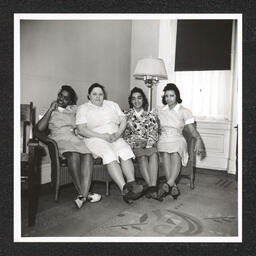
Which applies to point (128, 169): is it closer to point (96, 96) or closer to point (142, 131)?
point (142, 131)

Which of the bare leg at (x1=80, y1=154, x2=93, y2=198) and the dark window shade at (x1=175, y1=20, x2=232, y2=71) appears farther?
the dark window shade at (x1=175, y1=20, x2=232, y2=71)

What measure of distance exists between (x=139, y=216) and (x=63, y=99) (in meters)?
1.23

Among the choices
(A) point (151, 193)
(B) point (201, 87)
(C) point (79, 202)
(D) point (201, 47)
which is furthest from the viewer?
(B) point (201, 87)

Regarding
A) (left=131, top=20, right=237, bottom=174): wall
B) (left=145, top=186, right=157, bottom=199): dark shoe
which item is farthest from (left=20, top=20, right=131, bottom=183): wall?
(left=145, top=186, right=157, bottom=199): dark shoe

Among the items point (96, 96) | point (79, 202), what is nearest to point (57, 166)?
point (79, 202)

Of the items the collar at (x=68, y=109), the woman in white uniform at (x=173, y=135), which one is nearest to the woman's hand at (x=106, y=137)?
the collar at (x=68, y=109)

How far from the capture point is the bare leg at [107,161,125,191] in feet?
8.15

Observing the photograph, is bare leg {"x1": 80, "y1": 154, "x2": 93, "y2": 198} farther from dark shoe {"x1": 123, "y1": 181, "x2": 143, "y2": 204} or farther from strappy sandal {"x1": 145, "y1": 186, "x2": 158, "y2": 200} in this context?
strappy sandal {"x1": 145, "y1": 186, "x2": 158, "y2": 200}

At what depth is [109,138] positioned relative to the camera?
2660mm

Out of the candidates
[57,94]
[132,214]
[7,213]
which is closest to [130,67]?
[57,94]
